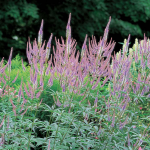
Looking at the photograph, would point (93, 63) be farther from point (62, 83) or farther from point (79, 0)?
point (79, 0)

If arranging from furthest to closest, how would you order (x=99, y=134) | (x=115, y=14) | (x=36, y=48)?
(x=115, y=14) → (x=99, y=134) → (x=36, y=48)

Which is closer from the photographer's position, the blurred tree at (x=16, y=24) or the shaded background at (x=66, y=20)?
the blurred tree at (x=16, y=24)

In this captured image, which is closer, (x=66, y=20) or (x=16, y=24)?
(x=16, y=24)

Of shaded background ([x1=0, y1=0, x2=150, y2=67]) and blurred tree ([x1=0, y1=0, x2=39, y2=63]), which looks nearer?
blurred tree ([x1=0, y1=0, x2=39, y2=63])

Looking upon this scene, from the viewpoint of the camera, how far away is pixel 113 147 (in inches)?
120

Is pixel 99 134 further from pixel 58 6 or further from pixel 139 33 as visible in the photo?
pixel 139 33

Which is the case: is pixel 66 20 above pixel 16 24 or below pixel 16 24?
above

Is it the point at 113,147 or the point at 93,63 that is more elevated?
the point at 93,63

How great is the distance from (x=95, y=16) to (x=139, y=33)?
9.58ft

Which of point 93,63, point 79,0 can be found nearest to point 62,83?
point 93,63

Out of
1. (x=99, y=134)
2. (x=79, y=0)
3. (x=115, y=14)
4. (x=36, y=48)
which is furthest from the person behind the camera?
(x=115, y=14)

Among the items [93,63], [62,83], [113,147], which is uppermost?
[93,63]

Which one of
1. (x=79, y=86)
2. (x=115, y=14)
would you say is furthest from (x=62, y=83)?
(x=115, y=14)

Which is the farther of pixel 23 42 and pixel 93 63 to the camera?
pixel 23 42
